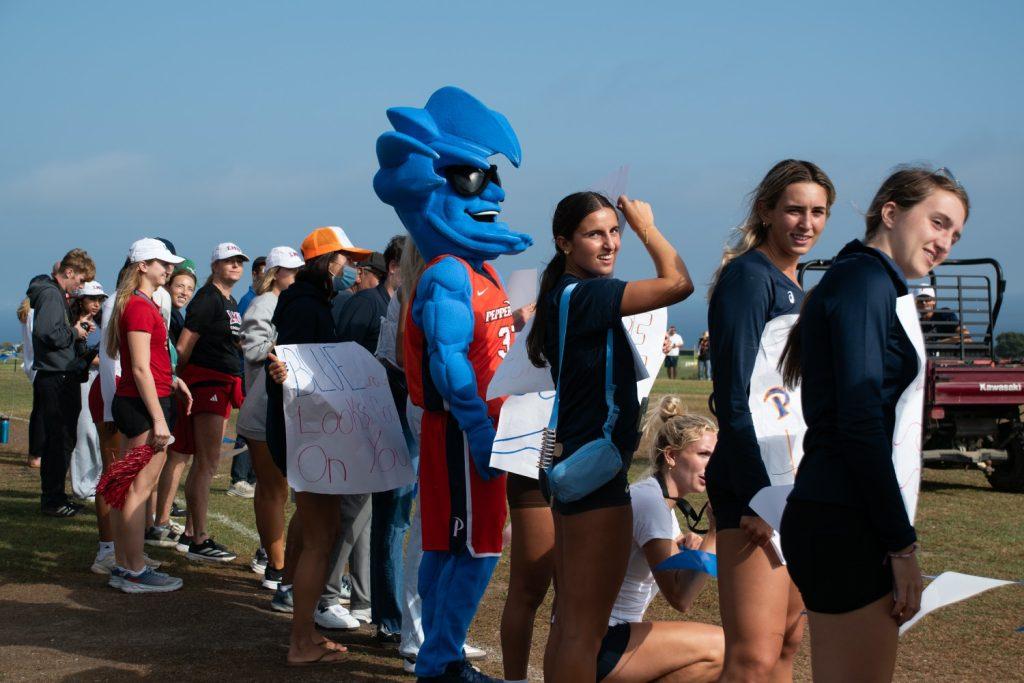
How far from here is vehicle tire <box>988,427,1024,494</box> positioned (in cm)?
1101

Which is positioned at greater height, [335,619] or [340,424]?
[340,424]

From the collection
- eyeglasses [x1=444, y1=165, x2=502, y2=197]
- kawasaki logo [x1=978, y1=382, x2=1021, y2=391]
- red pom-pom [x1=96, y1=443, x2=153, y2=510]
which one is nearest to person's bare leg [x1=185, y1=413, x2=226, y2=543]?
red pom-pom [x1=96, y1=443, x2=153, y2=510]

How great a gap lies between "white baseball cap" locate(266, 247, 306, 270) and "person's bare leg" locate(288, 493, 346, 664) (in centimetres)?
223

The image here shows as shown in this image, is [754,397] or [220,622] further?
[220,622]

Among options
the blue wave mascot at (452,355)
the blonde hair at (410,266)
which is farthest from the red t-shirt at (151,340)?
the blue wave mascot at (452,355)

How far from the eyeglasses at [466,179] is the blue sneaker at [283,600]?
265 centimetres

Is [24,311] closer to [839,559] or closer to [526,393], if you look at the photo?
[526,393]

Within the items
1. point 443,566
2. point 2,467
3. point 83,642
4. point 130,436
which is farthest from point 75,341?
point 443,566

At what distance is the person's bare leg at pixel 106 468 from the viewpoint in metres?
7.27

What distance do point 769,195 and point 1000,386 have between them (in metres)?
8.27

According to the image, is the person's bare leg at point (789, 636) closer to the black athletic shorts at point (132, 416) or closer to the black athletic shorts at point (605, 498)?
the black athletic shorts at point (605, 498)

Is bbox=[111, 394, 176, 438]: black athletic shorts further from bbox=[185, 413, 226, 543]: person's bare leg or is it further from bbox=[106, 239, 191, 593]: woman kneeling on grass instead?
bbox=[185, 413, 226, 543]: person's bare leg

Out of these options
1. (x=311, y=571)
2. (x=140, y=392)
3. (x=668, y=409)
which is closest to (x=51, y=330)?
(x=140, y=392)

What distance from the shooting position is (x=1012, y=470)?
11.1 metres
